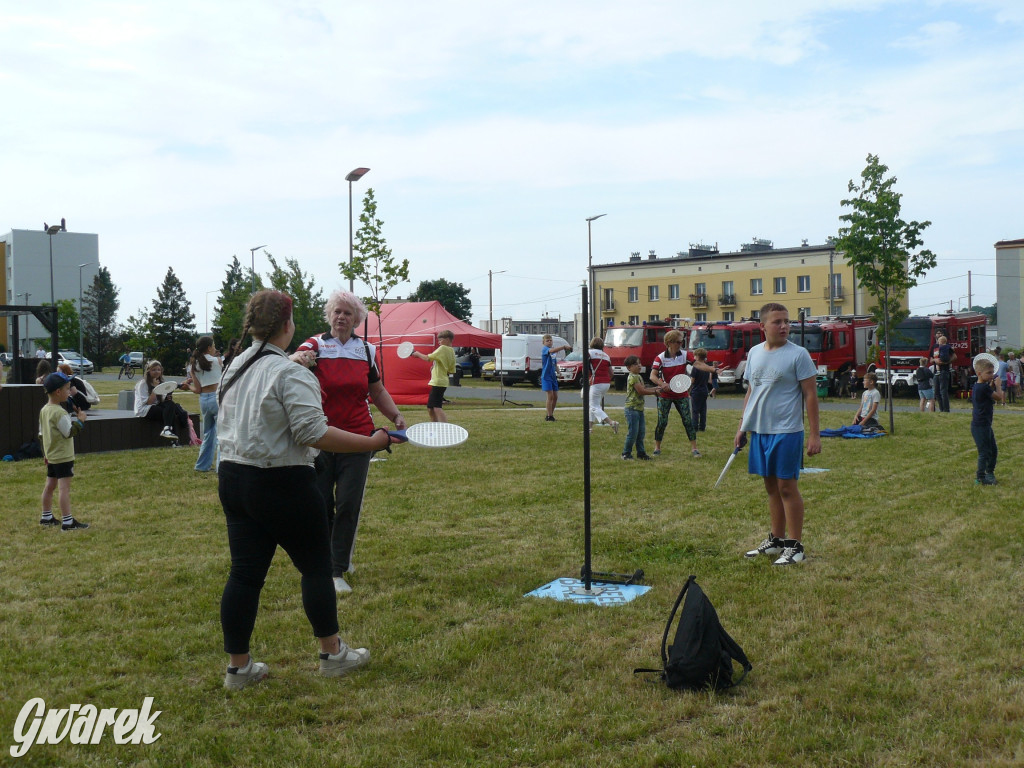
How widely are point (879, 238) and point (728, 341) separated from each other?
14851 mm

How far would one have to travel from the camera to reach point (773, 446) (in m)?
6.36

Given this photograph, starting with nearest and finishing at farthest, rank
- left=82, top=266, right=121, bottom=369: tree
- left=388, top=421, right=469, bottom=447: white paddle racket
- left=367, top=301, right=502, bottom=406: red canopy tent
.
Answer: left=388, top=421, right=469, bottom=447: white paddle racket < left=367, top=301, right=502, bottom=406: red canopy tent < left=82, top=266, right=121, bottom=369: tree

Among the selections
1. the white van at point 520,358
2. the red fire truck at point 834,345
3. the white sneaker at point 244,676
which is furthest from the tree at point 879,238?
the white van at point 520,358

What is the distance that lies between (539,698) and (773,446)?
10.3ft

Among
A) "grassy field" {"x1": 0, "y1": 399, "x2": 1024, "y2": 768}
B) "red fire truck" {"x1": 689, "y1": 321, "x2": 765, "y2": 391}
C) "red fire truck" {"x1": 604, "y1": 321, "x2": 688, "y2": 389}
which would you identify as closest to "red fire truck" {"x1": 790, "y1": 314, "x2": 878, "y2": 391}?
"red fire truck" {"x1": 689, "y1": 321, "x2": 765, "y2": 391}

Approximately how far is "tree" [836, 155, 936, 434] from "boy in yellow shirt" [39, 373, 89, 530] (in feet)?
46.9

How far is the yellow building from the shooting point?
230 feet

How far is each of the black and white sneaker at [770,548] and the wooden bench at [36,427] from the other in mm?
10662

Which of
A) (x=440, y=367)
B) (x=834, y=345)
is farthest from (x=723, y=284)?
(x=440, y=367)

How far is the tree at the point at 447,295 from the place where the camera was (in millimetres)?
94688

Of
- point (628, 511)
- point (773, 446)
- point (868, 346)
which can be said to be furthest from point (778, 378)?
point (868, 346)

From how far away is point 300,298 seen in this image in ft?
130

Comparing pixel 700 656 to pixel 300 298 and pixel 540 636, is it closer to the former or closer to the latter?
pixel 540 636

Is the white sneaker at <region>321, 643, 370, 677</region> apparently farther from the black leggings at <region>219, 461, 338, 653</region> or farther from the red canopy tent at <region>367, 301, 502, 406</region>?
the red canopy tent at <region>367, 301, 502, 406</region>
